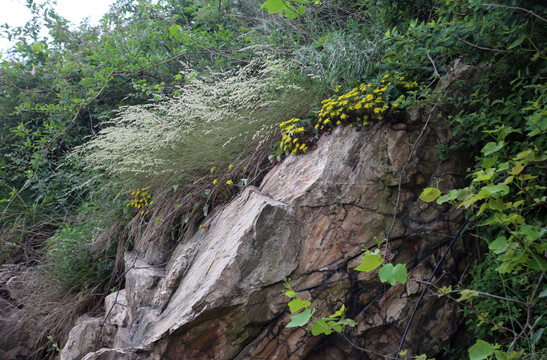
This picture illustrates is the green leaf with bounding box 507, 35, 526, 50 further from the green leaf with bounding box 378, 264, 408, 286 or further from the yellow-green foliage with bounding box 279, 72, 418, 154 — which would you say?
the green leaf with bounding box 378, 264, 408, 286

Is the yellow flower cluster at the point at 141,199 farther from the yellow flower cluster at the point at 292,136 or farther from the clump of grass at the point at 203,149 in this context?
the yellow flower cluster at the point at 292,136

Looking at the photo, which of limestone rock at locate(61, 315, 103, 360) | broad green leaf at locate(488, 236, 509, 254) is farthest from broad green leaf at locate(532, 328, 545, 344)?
limestone rock at locate(61, 315, 103, 360)

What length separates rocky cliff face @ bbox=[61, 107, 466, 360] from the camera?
99.5 inches

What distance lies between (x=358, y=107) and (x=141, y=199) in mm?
2111

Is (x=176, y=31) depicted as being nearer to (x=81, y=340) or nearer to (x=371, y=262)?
(x=81, y=340)

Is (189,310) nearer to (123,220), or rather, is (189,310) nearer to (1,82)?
(123,220)

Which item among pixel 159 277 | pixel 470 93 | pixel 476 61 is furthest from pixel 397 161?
pixel 159 277

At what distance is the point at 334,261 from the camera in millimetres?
2598

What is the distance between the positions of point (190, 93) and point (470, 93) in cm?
242

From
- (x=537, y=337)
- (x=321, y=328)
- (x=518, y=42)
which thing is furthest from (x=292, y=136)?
(x=537, y=337)

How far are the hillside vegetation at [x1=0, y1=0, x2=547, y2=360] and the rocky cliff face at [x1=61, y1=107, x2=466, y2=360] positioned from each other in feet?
0.51

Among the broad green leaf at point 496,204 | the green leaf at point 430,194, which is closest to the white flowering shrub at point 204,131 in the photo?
the green leaf at point 430,194

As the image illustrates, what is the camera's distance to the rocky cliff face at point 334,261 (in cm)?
253

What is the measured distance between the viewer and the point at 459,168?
2699 mm
